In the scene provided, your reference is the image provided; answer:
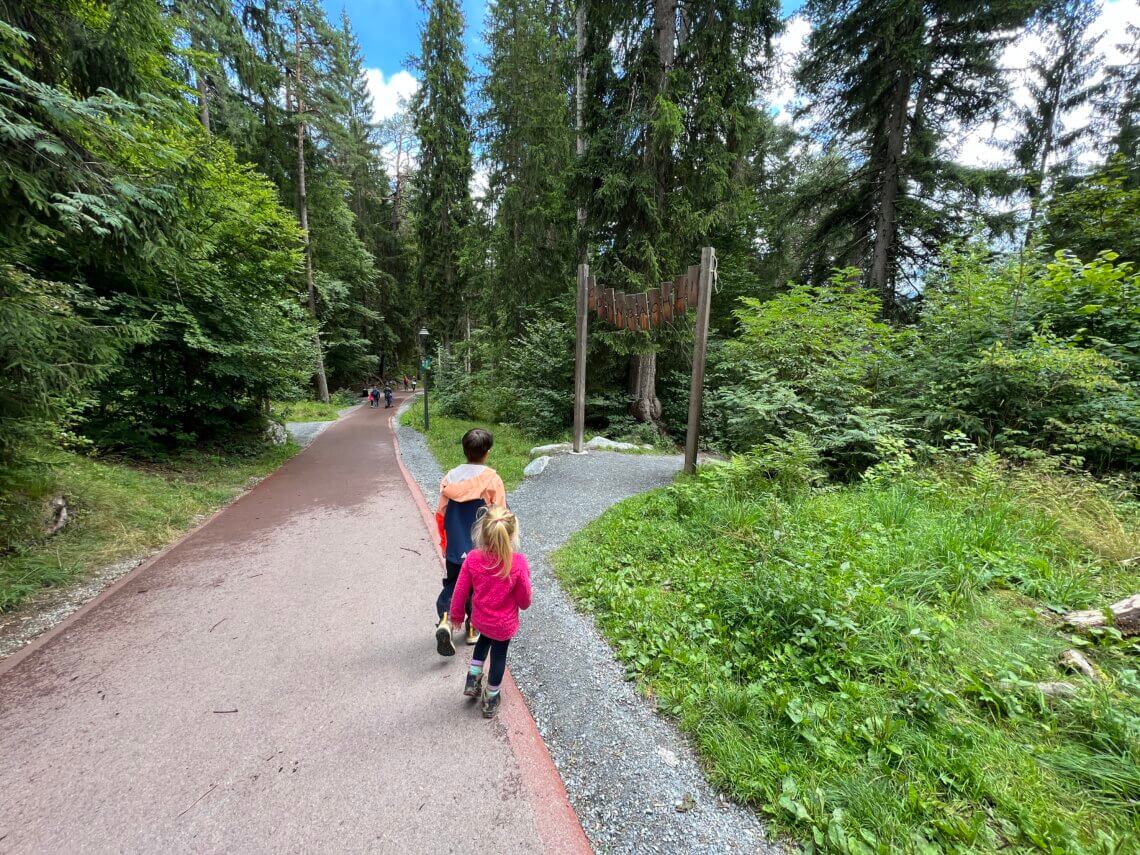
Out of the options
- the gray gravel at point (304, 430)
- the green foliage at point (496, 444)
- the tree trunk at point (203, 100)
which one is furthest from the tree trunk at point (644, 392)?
the tree trunk at point (203, 100)

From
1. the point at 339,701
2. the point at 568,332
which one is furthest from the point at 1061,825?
the point at 568,332

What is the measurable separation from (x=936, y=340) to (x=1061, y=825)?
6251 mm

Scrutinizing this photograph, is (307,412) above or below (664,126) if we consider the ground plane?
below

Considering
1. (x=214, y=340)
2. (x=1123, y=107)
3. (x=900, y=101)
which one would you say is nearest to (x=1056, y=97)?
(x=1123, y=107)

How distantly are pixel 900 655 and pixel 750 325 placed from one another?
19.2 ft

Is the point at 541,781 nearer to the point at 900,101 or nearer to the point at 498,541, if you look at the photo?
the point at 498,541

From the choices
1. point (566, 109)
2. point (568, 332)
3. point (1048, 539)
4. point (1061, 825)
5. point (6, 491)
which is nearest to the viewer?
point (1061, 825)

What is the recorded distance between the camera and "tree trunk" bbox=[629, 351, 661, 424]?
10.6 meters

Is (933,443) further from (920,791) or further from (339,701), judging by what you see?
(339,701)

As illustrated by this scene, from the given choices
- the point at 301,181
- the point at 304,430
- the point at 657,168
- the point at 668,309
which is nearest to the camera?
the point at 668,309

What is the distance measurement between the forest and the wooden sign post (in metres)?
0.69

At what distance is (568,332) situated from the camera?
11.4 meters

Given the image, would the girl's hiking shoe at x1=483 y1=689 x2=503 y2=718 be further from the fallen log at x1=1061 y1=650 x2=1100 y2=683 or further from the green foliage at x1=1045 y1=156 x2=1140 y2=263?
the green foliage at x1=1045 y1=156 x2=1140 y2=263

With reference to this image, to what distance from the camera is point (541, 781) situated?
199 cm
